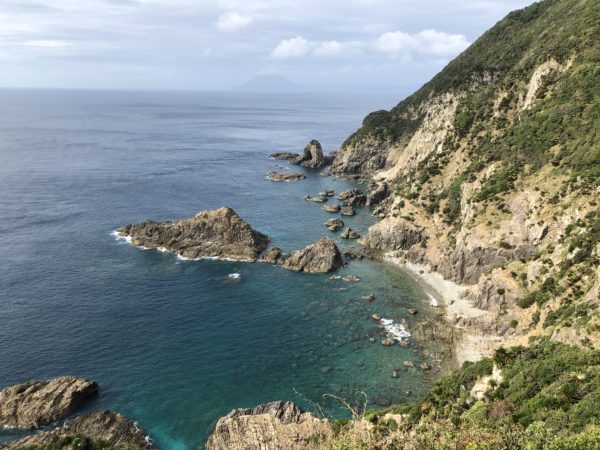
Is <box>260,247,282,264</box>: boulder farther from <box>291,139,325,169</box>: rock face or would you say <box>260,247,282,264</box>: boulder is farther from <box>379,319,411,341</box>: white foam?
<box>291,139,325,169</box>: rock face

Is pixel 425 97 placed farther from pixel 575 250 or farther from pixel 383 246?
pixel 575 250

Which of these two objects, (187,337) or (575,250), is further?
(187,337)

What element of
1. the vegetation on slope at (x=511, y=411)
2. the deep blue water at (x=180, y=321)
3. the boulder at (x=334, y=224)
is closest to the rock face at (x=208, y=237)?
the deep blue water at (x=180, y=321)

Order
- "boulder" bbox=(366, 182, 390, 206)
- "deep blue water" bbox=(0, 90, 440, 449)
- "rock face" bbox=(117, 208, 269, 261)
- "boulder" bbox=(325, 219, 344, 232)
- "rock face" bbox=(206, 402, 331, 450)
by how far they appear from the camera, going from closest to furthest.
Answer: "rock face" bbox=(206, 402, 331, 450) → "deep blue water" bbox=(0, 90, 440, 449) → "rock face" bbox=(117, 208, 269, 261) → "boulder" bbox=(325, 219, 344, 232) → "boulder" bbox=(366, 182, 390, 206)

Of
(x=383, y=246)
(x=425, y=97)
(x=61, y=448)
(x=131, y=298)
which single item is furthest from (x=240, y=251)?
(x=425, y=97)

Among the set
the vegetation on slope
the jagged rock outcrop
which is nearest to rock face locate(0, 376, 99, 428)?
the vegetation on slope

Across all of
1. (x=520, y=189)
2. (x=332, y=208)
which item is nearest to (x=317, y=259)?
(x=332, y=208)

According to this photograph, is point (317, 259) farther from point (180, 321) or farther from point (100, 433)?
point (100, 433)
